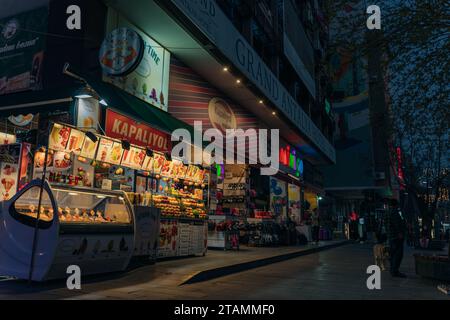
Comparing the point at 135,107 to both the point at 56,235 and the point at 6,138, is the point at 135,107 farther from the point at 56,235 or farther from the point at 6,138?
the point at 56,235

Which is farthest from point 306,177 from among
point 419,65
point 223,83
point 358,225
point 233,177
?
point 419,65

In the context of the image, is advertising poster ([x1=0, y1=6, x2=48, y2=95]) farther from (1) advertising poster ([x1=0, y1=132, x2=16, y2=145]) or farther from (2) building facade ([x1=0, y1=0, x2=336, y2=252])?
(1) advertising poster ([x1=0, y1=132, x2=16, y2=145])

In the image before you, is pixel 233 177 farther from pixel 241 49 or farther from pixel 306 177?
pixel 306 177

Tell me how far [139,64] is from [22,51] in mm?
3938

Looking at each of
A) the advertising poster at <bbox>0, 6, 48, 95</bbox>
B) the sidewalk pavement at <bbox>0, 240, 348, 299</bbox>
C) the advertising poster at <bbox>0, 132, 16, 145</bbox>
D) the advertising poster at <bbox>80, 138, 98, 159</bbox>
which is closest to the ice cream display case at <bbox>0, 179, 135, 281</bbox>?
the sidewalk pavement at <bbox>0, 240, 348, 299</bbox>

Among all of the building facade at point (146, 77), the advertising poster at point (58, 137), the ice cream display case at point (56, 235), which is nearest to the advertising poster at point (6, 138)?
the building facade at point (146, 77)

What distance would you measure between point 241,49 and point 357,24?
21.2 feet

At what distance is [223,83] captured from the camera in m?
14.5

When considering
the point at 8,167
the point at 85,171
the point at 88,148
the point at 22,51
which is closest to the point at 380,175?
the point at 85,171

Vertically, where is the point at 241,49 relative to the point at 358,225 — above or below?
above

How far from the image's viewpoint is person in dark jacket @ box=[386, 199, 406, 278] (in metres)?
8.77

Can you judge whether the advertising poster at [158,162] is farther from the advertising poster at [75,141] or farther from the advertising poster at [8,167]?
the advertising poster at [8,167]

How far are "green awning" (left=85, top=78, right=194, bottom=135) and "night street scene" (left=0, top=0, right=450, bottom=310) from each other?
6cm

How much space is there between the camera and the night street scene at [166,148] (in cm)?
632
